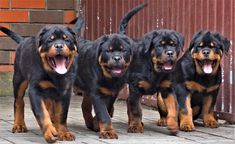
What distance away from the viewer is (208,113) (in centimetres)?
938

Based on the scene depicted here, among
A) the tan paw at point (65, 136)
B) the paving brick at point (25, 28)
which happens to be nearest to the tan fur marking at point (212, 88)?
the tan paw at point (65, 136)

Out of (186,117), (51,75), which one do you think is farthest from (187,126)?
(51,75)

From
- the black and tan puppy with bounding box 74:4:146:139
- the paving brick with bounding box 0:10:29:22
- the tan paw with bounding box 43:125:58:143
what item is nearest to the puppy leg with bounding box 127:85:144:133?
the black and tan puppy with bounding box 74:4:146:139

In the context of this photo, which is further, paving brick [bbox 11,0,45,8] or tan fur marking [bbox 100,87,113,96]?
paving brick [bbox 11,0,45,8]

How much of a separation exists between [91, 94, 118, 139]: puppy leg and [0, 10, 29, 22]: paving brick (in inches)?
209

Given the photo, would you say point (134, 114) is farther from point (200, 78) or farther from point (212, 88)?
point (212, 88)

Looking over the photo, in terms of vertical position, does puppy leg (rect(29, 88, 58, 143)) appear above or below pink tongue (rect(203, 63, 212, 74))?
below

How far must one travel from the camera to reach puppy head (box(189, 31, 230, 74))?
8.81 m

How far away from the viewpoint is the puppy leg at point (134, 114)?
8.63 metres

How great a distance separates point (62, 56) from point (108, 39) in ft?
2.44

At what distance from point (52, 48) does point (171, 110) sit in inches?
70.0

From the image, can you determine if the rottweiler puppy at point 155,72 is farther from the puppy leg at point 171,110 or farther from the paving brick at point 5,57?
the paving brick at point 5,57

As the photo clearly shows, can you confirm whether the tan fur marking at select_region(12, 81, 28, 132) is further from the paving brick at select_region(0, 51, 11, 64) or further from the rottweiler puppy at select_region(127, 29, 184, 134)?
the paving brick at select_region(0, 51, 11, 64)

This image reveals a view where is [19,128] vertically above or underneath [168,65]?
underneath
